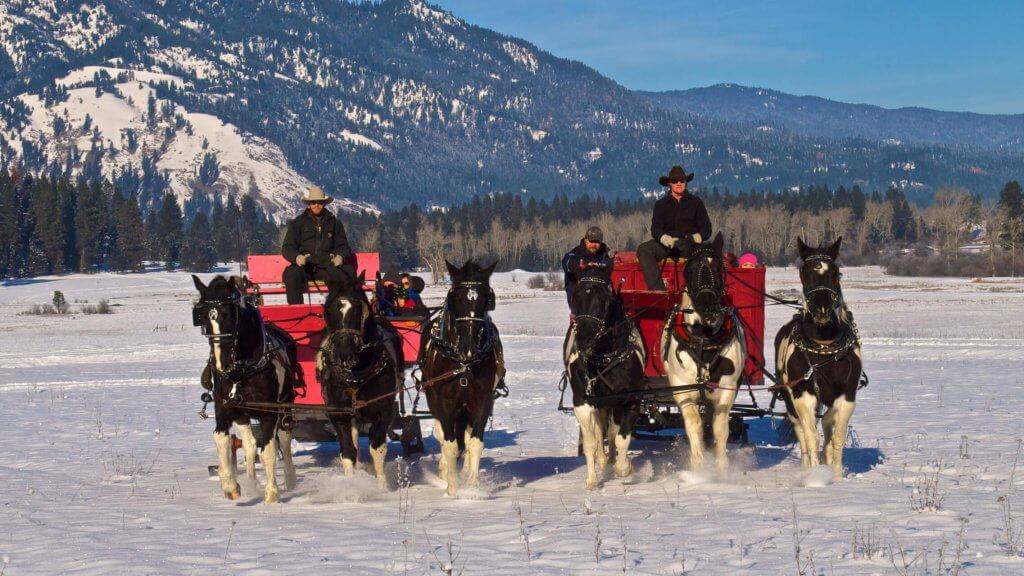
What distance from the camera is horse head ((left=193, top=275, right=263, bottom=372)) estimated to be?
37.3 ft

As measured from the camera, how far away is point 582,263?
1207 centimetres

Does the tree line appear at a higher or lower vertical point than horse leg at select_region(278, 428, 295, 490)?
higher

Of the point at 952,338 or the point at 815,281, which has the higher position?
the point at 815,281

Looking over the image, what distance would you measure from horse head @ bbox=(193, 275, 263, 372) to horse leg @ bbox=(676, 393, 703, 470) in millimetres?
4811

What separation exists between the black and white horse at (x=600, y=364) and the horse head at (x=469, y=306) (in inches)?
39.4

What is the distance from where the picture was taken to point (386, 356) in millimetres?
12547

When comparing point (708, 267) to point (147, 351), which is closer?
point (708, 267)

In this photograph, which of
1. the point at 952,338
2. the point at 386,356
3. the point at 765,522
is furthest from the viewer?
the point at 952,338

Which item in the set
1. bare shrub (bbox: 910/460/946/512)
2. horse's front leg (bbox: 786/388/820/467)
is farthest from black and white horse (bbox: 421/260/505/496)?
bare shrub (bbox: 910/460/946/512)

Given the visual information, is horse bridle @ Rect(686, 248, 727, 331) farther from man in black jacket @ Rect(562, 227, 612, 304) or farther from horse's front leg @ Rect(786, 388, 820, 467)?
horse's front leg @ Rect(786, 388, 820, 467)

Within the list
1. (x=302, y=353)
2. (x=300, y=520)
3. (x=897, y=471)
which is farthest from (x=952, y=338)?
(x=300, y=520)

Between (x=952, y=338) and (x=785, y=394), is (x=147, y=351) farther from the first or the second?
(x=785, y=394)

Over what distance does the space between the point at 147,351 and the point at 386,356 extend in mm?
29062

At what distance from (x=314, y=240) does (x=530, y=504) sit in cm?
466
